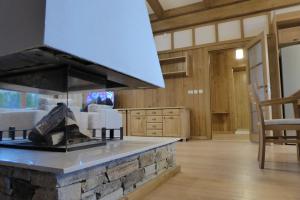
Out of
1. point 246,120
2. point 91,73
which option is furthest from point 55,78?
point 246,120

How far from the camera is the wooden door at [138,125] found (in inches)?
210

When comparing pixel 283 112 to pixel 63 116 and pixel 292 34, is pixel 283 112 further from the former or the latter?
pixel 63 116

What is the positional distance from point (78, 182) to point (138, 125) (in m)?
4.40

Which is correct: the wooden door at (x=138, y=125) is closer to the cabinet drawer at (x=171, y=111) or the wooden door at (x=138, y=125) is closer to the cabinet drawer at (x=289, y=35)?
the cabinet drawer at (x=171, y=111)

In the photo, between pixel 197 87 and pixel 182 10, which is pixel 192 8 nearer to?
pixel 182 10

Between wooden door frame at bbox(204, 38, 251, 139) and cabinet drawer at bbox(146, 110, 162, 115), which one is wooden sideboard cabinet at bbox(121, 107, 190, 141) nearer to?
cabinet drawer at bbox(146, 110, 162, 115)

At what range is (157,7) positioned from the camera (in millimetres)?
5578

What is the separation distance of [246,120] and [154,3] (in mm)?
5245

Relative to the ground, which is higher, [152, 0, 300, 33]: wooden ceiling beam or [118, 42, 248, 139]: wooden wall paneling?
[152, 0, 300, 33]: wooden ceiling beam

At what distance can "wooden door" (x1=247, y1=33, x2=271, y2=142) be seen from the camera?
4.12 meters

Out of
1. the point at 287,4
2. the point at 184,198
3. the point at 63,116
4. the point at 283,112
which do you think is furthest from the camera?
the point at 287,4

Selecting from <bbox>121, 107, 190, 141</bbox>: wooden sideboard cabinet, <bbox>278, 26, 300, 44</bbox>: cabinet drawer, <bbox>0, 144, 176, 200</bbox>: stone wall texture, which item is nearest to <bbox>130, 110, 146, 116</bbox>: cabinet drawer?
<bbox>121, 107, 190, 141</bbox>: wooden sideboard cabinet

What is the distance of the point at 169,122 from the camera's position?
200 inches

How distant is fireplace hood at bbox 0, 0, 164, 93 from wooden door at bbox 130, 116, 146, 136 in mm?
3307
